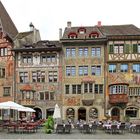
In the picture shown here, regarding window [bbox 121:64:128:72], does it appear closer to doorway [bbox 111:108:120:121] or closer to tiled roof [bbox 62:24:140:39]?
tiled roof [bbox 62:24:140:39]

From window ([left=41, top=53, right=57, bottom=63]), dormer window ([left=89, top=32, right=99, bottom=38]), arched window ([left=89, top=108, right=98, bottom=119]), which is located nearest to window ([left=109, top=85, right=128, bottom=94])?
arched window ([left=89, top=108, right=98, bottom=119])

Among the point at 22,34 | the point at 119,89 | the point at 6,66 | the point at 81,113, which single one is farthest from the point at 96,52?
the point at 22,34

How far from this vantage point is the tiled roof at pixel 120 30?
4783cm

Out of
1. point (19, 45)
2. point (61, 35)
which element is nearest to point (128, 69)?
point (61, 35)

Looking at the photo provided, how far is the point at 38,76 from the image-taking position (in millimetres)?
48125

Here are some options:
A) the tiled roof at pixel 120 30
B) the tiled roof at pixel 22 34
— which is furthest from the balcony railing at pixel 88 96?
the tiled roof at pixel 22 34

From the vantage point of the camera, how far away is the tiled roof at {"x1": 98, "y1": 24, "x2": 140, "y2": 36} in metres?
47.8

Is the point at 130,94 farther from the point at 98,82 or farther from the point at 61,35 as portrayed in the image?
the point at 61,35

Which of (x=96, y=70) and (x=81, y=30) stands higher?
(x=81, y=30)

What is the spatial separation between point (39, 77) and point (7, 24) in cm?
986

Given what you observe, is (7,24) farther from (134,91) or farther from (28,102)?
(134,91)

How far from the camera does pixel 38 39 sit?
53.9 meters

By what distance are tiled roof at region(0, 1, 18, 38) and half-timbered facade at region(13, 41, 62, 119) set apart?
4105mm

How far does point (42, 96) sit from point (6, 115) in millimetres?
5364
